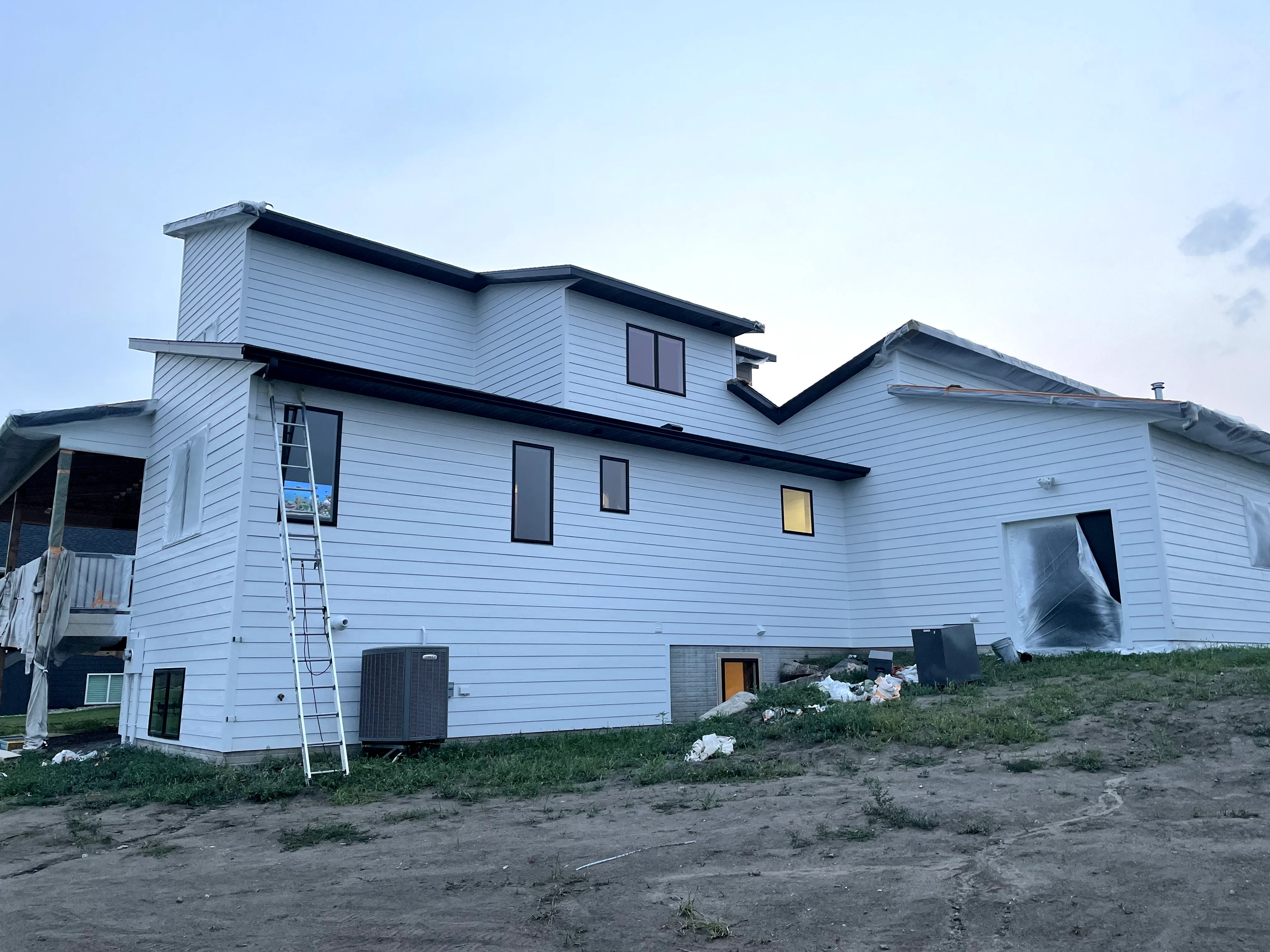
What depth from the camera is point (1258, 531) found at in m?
18.2

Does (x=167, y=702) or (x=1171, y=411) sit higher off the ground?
(x=1171, y=411)

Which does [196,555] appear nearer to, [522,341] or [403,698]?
[403,698]

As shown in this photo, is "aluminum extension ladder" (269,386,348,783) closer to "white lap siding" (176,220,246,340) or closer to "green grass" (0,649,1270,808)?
"green grass" (0,649,1270,808)

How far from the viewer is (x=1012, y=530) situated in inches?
665

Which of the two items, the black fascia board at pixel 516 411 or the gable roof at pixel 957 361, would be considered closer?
the black fascia board at pixel 516 411

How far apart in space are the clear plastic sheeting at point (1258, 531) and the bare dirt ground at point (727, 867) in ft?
33.2

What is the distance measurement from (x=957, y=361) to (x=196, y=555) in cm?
1493

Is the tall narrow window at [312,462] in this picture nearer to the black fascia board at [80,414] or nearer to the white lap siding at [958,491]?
the black fascia board at [80,414]

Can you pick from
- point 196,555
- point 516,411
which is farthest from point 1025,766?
point 196,555

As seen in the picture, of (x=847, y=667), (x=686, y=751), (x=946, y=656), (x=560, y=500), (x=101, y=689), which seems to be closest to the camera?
(x=686, y=751)

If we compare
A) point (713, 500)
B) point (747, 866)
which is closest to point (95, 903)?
point (747, 866)

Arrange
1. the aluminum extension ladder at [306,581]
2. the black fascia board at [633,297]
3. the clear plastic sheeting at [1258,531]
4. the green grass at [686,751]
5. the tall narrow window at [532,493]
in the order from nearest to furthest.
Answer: the green grass at [686,751], the aluminum extension ladder at [306,581], the tall narrow window at [532,493], the clear plastic sheeting at [1258,531], the black fascia board at [633,297]

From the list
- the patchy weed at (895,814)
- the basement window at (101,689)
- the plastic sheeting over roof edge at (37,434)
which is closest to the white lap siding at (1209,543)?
the patchy weed at (895,814)

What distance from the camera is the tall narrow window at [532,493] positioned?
1427 cm
